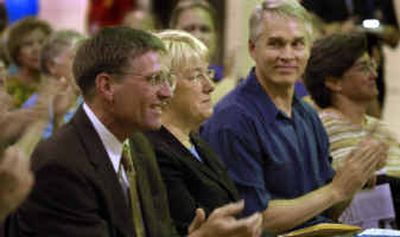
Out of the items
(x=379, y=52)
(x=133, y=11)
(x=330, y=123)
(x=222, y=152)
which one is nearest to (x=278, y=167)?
(x=222, y=152)

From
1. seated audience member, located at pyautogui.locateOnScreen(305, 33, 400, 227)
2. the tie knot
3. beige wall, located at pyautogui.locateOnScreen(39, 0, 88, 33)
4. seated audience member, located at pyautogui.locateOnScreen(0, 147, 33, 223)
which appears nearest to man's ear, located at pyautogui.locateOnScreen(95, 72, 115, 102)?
the tie knot

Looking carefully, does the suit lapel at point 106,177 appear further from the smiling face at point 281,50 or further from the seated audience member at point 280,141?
the smiling face at point 281,50

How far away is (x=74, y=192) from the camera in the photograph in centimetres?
305

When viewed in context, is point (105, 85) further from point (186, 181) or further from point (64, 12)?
point (64, 12)

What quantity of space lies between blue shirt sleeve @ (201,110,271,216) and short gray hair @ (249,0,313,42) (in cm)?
42

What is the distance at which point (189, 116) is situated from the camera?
384cm

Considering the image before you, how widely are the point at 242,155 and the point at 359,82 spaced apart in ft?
3.16

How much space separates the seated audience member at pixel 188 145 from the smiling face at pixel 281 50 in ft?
0.86

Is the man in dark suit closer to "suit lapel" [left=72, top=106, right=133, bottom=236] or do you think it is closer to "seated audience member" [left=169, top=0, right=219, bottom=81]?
"suit lapel" [left=72, top=106, right=133, bottom=236]

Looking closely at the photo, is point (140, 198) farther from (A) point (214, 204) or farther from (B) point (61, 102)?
(B) point (61, 102)

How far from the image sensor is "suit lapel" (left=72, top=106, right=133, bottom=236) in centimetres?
314

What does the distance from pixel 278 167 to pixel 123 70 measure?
3.09ft

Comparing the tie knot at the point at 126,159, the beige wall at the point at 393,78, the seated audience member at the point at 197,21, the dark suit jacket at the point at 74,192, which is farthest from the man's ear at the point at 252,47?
the beige wall at the point at 393,78

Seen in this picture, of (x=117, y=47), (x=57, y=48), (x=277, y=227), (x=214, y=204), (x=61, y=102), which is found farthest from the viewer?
(x=57, y=48)
